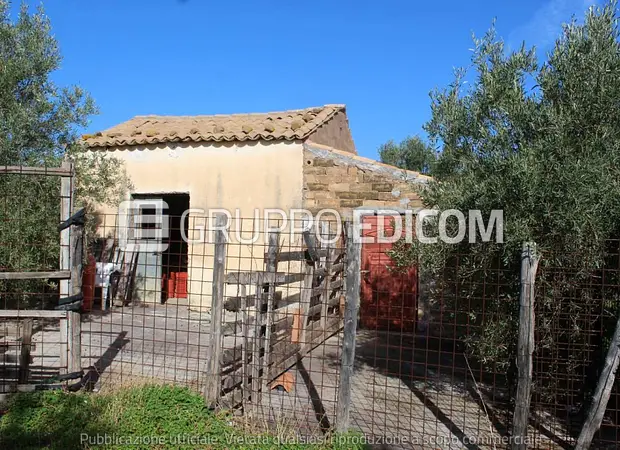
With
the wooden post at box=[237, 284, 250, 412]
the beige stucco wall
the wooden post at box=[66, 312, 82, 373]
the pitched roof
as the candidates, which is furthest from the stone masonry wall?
the wooden post at box=[66, 312, 82, 373]

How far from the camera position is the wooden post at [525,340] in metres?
3.90

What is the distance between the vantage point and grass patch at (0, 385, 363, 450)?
403cm

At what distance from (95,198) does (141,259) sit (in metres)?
2.34

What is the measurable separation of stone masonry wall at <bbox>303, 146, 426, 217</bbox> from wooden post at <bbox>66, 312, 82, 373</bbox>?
5792 millimetres

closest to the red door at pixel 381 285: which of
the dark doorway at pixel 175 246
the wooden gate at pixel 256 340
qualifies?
the wooden gate at pixel 256 340

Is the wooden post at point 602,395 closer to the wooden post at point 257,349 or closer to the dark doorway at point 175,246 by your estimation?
the wooden post at point 257,349

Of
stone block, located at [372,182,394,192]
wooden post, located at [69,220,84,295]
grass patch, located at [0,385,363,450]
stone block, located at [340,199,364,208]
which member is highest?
stone block, located at [372,182,394,192]

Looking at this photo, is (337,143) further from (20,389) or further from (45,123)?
(20,389)

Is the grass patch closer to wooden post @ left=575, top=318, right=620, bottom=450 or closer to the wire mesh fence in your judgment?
the wire mesh fence

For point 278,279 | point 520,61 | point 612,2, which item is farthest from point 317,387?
point 612,2

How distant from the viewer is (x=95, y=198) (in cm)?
1050

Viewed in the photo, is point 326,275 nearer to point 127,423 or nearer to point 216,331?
point 216,331

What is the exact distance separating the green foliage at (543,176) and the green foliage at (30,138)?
557cm

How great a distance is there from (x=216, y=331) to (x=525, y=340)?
2.69 meters
